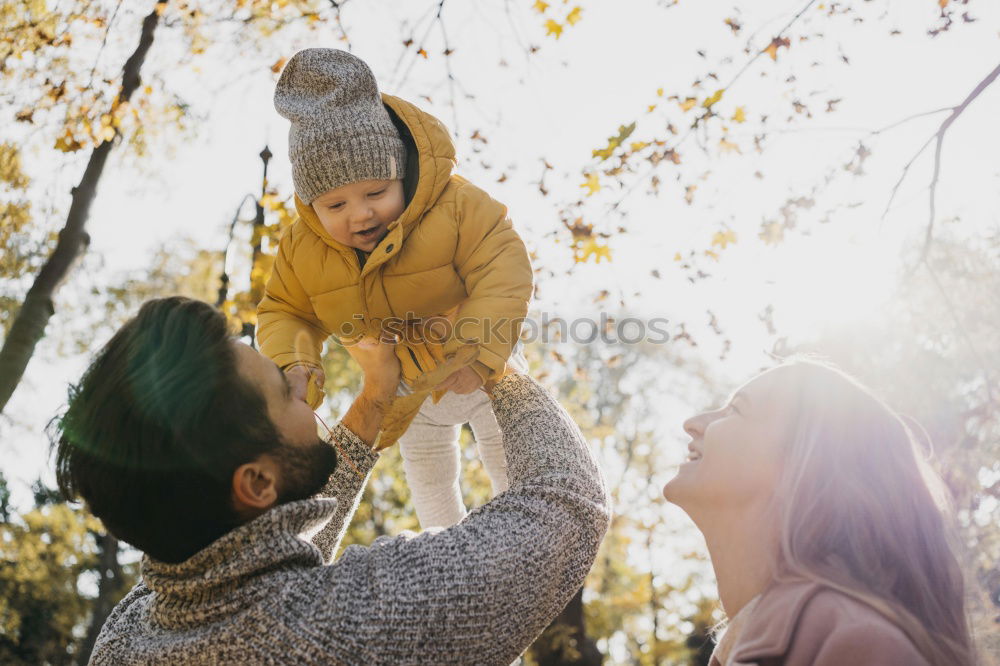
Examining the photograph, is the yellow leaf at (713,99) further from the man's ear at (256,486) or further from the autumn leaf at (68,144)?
the autumn leaf at (68,144)

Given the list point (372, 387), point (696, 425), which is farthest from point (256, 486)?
point (696, 425)

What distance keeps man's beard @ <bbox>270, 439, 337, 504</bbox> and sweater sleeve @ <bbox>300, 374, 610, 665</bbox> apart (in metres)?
0.18

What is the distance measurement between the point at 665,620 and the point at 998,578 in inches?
573

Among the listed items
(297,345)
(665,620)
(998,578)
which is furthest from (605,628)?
(297,345)

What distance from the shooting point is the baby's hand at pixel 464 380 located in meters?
2.38

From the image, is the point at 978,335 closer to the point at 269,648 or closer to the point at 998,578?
the point at 998,578

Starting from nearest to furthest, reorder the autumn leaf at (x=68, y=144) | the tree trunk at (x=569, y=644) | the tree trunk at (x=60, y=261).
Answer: the tree trunk at (x=60, y=261) → the autumn leaf at (x=68, y=144) → the tree trunk at (x=569, y=644)

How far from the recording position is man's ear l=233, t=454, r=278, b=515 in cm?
174

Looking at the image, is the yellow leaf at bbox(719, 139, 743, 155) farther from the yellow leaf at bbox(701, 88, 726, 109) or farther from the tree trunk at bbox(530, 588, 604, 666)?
the tree trunk at bbox(530, 588, 604, 666)

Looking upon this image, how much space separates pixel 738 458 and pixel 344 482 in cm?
97

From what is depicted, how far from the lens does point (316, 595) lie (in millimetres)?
1674

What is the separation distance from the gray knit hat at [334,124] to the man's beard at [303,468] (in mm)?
986

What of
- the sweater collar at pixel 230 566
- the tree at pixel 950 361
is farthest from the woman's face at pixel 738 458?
the tree at pixel 950 361

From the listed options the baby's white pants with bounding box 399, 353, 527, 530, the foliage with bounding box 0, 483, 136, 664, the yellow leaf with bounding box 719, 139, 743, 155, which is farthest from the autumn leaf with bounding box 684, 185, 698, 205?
the foliage with bounding box 0, 483, 136, 664
